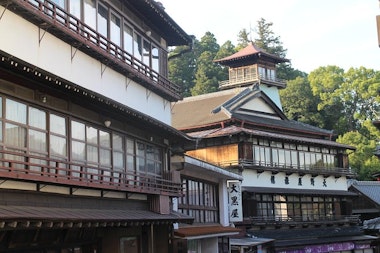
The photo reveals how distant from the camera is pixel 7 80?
11.8 m

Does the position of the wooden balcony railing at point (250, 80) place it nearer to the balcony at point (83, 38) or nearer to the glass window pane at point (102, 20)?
the balcony at point (83, 38)

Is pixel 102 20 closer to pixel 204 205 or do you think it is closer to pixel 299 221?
pixel 204 205

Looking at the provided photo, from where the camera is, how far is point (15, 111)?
1220 centimetres

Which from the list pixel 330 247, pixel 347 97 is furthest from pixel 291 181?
pixel 347 97

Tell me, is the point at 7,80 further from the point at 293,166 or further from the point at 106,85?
the point at 293,166

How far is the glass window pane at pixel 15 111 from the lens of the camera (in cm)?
1194

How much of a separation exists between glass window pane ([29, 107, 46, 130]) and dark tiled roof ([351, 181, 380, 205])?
141 ft

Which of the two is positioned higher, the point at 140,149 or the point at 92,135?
the point at 92,135

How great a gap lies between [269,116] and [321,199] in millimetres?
8318

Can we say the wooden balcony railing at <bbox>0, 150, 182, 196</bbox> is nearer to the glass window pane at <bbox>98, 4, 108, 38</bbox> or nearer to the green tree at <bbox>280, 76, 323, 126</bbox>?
the glass window pane at <bbox>98, 4, 108, 38</bbox>

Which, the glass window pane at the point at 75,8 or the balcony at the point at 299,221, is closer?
the glass window pane at the point at 75,8

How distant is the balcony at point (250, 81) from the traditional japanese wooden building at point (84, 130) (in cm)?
3383

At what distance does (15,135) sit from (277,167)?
1164 inches

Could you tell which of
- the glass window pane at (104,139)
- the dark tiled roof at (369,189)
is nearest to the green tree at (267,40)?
the dark tiled roof at (369,189)
